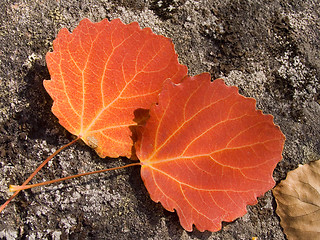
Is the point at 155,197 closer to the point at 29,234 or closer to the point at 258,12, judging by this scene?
the point at 29,234

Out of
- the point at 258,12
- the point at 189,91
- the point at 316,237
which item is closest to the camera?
the point at 189,91

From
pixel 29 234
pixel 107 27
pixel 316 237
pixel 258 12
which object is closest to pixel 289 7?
pixel 258 12

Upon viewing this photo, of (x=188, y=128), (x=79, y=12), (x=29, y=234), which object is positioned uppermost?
(x=79, y=12)

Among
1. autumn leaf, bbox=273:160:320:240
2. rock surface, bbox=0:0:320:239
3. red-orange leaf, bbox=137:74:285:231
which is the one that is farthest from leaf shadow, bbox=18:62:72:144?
autumn leaf, bbox=273:160:320:240

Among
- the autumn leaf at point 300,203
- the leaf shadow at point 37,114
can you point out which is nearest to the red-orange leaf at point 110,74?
the leaf shadow at point 37,114

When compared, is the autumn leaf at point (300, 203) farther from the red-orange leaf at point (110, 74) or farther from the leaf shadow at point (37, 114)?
the leaf shadow at point (37, 114)

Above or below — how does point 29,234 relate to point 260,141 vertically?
below

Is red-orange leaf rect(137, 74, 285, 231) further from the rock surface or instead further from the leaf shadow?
the leaf shadow
